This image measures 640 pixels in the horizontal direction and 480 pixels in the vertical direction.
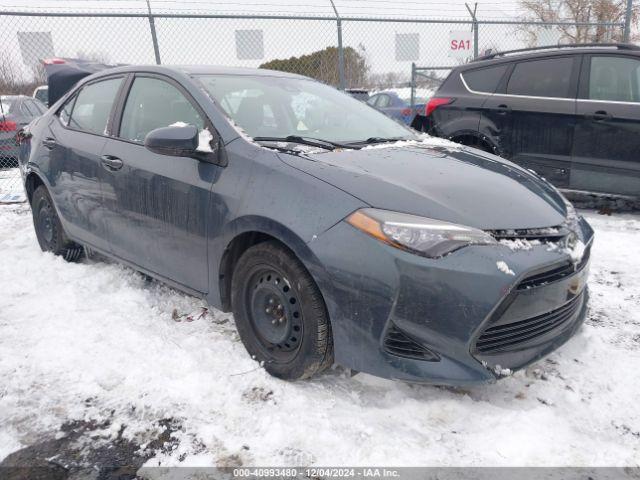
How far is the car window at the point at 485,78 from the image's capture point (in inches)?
230

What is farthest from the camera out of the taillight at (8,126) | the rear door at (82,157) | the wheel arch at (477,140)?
the taillight at (8,126)

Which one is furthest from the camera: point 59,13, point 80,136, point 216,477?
point 59,13

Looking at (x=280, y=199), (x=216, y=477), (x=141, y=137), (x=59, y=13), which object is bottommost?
(x=216, y=477)

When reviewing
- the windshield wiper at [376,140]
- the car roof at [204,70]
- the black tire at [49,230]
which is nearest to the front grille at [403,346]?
the windshield wiper at [376,140]

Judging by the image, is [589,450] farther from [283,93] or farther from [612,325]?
[283,93]

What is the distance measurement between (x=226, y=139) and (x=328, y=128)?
0.68 m

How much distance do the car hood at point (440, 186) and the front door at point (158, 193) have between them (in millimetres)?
656

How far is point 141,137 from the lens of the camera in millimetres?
3268

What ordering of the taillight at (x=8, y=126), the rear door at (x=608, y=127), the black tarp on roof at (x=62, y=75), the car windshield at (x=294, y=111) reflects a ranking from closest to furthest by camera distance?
the car windshield at (x=294, y=111), the rear door at (x=608, y=127), the black tarp on roof at (x=62, y=75), the taillight at (x=8, y=126)

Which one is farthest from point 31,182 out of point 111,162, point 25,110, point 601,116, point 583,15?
point 583,15

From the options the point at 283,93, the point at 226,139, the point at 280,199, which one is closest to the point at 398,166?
the point at 280,199

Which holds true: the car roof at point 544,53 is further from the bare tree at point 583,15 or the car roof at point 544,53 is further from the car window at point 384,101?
the bare tree at point 583,15

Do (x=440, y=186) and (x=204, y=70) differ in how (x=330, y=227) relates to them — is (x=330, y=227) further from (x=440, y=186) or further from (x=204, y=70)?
(x=204, y=70)

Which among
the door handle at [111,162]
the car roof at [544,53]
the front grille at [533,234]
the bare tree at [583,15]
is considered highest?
the bare tree at [583,15]
